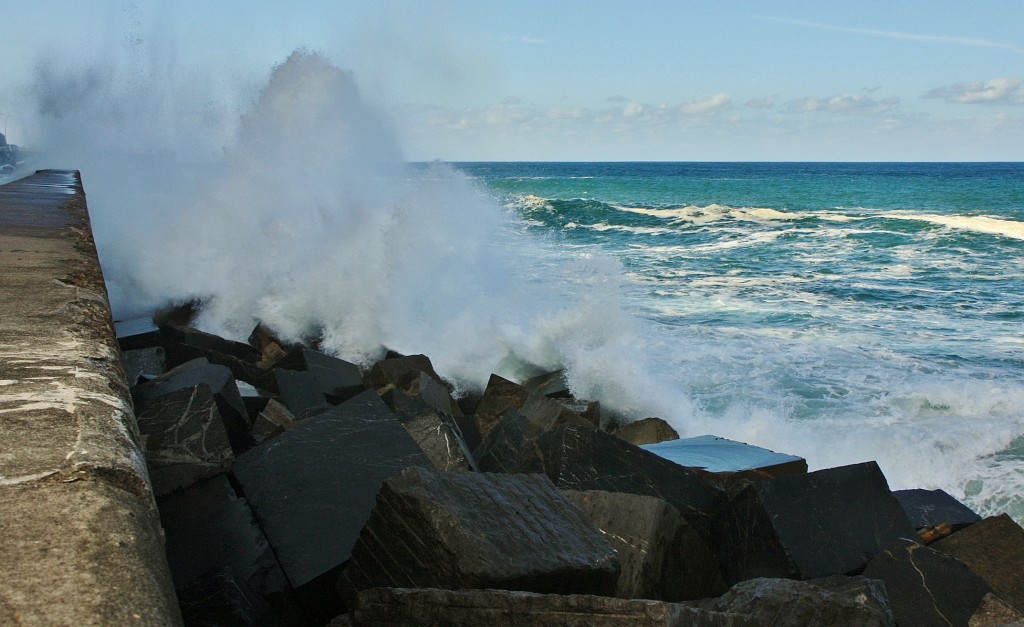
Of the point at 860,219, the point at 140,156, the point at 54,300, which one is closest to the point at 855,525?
the point at 54,300

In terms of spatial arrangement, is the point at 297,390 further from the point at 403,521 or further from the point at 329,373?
the point at 403,521

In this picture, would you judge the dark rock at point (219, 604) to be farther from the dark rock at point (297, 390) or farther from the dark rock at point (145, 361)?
the dark rock at point (145, 361)

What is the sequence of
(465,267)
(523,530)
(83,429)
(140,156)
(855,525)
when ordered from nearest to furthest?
(83,429)
(523,530)
(855,525)
(465,267)
(140,156)

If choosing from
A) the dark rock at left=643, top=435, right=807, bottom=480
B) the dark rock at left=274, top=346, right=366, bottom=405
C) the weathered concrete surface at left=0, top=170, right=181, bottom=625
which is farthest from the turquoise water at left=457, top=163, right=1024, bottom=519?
the weathered concrete surface at left=0, top=170, right=181, bottom=625

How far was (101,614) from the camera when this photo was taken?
124 cm

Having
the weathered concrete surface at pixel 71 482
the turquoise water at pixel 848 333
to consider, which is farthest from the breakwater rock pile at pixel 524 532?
the turquoise water at pixel 848 333

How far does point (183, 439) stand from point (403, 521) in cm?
119

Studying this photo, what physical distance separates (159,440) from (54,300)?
0.67 meters

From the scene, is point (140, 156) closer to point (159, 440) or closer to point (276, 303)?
point (276, 303)

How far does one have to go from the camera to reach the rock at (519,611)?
78.5 inches

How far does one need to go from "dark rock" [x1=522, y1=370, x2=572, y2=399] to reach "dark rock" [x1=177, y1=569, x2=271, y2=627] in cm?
426

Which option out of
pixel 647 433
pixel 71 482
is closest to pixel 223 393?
pixel 71 482

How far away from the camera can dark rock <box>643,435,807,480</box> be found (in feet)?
13.3

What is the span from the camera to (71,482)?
167 centimetres
